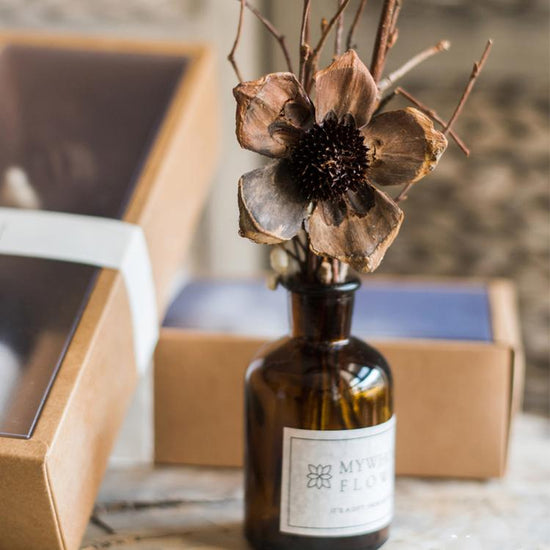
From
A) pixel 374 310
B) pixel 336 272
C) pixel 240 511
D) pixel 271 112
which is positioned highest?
pixel 271 112

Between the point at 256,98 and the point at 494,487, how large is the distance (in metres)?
0.43

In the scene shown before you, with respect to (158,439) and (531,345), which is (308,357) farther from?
(531,345)

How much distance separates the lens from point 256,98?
1.63 feet

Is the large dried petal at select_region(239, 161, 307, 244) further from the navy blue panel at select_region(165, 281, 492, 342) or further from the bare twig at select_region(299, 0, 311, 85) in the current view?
the navy blue panel at select_region(165, 281, 492, 342)

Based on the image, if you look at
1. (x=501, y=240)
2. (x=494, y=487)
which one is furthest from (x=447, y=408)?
(x=501, y=240)

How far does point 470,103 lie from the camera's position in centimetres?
115

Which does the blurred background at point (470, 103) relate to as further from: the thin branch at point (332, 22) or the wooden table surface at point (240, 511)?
the thin branch at point (332, 22)

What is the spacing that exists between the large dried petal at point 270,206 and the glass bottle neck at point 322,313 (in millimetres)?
75

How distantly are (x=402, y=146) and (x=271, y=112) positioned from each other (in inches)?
3.2

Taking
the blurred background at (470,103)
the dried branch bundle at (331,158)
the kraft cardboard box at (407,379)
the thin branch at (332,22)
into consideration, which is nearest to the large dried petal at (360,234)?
the dried branch bundle at (331,158)

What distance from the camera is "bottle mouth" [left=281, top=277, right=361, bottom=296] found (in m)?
0.57

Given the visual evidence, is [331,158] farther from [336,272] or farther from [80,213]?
[80,213]

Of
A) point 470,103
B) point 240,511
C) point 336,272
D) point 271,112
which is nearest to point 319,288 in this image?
point 336,272

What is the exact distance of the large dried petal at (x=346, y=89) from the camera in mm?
505
